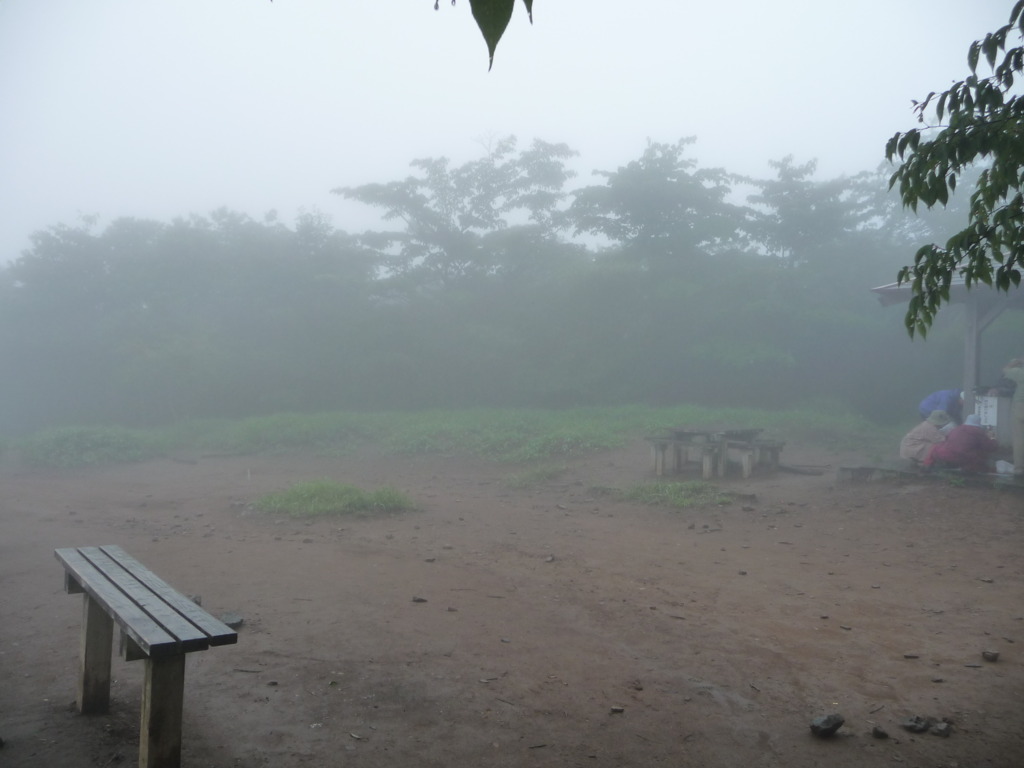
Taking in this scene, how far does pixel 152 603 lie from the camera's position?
9.89 ft

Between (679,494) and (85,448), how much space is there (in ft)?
39.6

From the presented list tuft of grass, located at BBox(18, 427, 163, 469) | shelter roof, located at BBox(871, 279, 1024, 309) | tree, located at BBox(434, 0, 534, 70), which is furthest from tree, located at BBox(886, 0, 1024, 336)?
tuft of grass, located at BBox(18, 427, 163, 469)

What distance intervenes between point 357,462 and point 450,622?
9.84 meters

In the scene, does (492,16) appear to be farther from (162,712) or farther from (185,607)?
(185,607)

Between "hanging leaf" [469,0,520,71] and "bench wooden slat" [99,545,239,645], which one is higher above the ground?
"hanging leaf" [469,0,520,71]

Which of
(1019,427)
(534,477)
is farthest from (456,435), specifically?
(1019,427)

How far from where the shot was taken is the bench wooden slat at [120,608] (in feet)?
8.36

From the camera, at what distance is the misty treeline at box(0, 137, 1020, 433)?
832 inches

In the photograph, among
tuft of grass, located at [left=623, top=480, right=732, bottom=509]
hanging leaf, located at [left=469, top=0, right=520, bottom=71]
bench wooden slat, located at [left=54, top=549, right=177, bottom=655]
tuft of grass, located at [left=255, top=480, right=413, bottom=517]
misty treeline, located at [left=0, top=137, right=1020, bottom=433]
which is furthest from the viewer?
misty treeline, located at [left=0, top=137, right=1020, bottom=433]

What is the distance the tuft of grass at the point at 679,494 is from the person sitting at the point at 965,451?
2.70 meters

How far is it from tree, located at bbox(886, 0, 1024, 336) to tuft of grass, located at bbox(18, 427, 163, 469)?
1510 centimetres

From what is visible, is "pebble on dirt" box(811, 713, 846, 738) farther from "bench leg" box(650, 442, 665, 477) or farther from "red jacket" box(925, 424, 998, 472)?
"bench leg" box(650, 442, 665, 477)

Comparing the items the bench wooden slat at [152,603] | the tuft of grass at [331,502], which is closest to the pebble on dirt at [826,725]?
the bench wooden slat at [152,603]

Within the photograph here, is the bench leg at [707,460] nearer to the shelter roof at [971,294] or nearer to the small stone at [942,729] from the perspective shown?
the shelter roof at [971,294]
